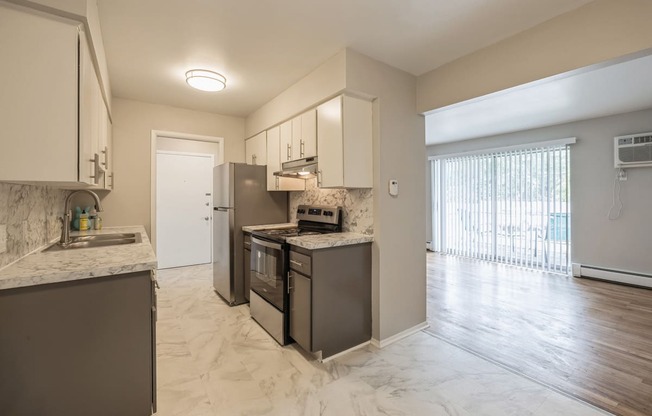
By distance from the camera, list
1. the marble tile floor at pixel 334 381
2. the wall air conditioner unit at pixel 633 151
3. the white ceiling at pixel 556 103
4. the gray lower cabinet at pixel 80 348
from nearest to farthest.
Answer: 1. the gray lower cabinet at pixel 80 348
2. the marble tile floor at pixel 334 381
3. the white ceiling at pixel 556 103
4. the wall air conditioner unit at pixel 633 151

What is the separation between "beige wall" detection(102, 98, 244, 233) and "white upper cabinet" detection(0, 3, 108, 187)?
2513mm

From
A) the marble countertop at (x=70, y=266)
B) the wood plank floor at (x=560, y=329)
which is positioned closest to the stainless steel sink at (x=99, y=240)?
the marble countertop at (x=70, y=266)

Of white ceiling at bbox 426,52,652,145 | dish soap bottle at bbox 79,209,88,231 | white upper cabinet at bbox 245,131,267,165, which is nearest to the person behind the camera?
white ceiling at bbox 426,52,652,145

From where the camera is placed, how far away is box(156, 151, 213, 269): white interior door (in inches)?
187

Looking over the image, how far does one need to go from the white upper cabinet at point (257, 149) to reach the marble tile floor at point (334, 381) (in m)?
2.15

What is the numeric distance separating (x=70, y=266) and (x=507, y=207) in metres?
6.27

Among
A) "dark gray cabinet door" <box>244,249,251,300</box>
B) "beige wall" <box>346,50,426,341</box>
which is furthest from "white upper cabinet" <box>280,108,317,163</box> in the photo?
"dark gray cabinet door" <box>244,249,251,300</box>

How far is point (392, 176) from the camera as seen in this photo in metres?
2.58

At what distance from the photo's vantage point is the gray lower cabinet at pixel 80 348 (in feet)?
3.85

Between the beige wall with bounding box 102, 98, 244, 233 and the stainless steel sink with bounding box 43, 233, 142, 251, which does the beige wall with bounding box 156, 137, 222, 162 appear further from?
the stainless steel sink with bounding box 43, 233, 142, 251

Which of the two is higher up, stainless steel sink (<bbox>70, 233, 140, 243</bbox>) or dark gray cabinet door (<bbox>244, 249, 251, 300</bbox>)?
stainless steel sink (<bbox>70, 233, 140, 243</bbox>)

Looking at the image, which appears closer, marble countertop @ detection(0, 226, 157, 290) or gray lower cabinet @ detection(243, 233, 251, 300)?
marble countertop @ detection(0, 226, 157, 290)

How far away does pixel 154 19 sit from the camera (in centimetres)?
201

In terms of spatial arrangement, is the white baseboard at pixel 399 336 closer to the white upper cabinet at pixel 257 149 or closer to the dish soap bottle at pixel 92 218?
the white upper cabinet at pixel 257 149
